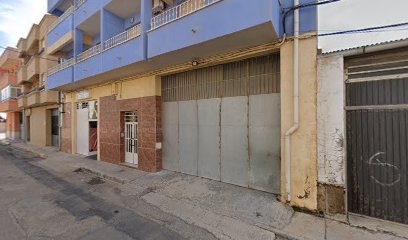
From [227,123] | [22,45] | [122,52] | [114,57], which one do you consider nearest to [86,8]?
[114,57]

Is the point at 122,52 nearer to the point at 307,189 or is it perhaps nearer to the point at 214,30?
the point at 214,30

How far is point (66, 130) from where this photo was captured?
43.8 ft

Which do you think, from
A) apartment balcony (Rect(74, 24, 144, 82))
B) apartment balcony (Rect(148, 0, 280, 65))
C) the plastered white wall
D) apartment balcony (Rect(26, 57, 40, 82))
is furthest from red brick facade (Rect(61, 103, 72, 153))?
the plastered white wall

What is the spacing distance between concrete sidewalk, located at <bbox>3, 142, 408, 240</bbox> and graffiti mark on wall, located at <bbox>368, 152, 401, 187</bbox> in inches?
30.2

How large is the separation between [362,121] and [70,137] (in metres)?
14.5

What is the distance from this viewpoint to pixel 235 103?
623cm

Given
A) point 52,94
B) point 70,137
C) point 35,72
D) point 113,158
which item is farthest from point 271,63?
point 35,72

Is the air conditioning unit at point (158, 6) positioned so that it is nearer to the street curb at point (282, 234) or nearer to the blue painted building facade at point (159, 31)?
the blue painted building facade at point (159, 31)

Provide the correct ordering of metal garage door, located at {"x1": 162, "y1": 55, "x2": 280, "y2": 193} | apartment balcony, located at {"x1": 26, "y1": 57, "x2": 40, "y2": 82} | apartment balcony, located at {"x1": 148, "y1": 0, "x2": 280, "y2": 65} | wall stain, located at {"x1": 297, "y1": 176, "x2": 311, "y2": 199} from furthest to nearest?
1. apartment balcony, located at {"x1": 26, "y1": 57, "x2": 40, "y2": 82}
2. metal garage door, located at {"x1": 162, "y1": 55, "x2": 280, "y2": 193}
3. wall stain, located at {"x1": 297, "y1": 176, "x2": 311, "y2": 199}
4. apartment balcony, located at {"x1": 148, "y1": 0, "x2": 280, "y2": 65}

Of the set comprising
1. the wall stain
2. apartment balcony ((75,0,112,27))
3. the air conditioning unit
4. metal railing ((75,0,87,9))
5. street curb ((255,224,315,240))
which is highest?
metal railing ((75,0,87,9))

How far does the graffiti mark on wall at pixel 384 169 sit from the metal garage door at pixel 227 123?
191 centimetres

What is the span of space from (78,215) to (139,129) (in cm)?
416

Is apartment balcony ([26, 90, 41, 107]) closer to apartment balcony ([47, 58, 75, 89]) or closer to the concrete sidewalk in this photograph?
apartment balcony ([47, 58, 75, 89])

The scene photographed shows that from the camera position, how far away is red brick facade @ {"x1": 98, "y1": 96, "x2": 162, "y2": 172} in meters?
7.92
